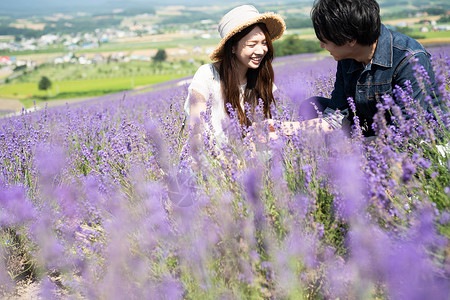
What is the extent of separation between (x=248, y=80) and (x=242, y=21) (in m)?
0.49

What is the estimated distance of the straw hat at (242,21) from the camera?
238cm

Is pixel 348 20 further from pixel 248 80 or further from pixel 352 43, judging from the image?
pixel 248 80

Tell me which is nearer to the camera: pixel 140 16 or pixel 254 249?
pixel 254 249

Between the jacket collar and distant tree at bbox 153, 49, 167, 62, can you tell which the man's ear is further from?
distant tree at bbox 153, 49, 167, 62

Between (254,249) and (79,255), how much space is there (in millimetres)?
880

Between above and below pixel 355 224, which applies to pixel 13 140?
below

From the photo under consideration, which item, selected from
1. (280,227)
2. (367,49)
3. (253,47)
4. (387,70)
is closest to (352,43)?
(367,49)

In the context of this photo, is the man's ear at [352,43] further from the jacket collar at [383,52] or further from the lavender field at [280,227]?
the lavender field at [280,227]

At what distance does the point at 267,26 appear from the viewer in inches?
104

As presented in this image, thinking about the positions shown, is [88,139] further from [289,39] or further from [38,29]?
[38,29]

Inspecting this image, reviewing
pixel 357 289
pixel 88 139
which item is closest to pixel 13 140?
pixel 88 139

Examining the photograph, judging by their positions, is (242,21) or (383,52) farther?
(242,21)

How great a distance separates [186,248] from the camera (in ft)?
4.15

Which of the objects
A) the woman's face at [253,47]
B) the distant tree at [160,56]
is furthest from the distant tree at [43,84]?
the woman's face at [253,47]
